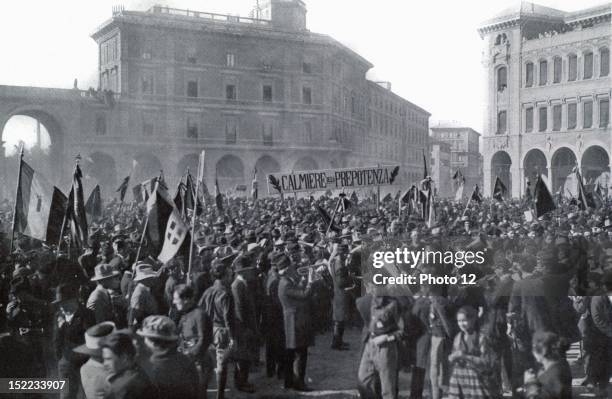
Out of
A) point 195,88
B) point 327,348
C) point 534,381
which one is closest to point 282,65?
point 195,88

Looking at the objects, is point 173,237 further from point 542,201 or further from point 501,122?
point 501,122

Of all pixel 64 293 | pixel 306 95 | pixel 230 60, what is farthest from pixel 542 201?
pixel 230 60

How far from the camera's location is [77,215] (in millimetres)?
9672

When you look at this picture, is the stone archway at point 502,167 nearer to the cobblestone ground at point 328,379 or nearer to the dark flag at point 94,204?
the dark flag at point 94,204

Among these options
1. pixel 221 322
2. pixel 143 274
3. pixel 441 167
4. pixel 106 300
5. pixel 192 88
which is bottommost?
pixel 221 322

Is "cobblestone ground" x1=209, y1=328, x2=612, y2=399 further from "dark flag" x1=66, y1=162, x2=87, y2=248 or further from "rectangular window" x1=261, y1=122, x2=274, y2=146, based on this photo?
"rectangular window" x1=261, y1=122, x2=274, y2=146

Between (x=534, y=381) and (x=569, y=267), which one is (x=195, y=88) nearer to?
(x=569, y=267)

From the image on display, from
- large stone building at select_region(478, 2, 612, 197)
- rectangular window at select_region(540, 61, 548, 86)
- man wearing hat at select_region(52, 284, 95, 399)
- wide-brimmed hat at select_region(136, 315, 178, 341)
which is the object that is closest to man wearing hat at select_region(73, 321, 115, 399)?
wide-brimmed hat at select_region(136, 315, 178, 341)

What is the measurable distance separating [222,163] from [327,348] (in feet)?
121

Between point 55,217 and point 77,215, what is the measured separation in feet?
1.39

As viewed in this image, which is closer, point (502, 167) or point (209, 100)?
point (209, 100)

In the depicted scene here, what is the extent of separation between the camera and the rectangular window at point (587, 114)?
135 feet

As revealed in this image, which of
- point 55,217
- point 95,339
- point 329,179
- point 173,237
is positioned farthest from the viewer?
point 329,179

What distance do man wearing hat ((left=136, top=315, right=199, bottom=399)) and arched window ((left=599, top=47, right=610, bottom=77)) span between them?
138ft
